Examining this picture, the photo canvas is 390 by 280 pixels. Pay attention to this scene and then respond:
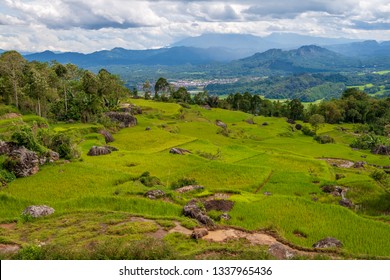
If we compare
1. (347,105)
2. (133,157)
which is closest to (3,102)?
(133,157)

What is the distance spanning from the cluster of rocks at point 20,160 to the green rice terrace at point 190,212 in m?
0.92

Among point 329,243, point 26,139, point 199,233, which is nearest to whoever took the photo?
point 199,233

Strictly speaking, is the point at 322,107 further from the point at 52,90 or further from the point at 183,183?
the point at 183,183

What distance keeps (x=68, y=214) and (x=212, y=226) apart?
1003cm

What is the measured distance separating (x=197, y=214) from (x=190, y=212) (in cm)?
64

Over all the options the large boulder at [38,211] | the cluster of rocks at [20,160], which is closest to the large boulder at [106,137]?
the cluster of rocks at [20,160]

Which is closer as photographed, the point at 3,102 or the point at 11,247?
the point at 11,247

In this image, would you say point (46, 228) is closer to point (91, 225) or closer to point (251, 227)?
point (91, 225)

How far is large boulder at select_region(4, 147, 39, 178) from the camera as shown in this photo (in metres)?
32.3

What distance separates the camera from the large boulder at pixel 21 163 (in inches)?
1272

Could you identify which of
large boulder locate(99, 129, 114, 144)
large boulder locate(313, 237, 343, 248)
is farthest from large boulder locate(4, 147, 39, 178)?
large boulder locate(313, 237, 343, 248)

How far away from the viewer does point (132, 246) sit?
47.6ft

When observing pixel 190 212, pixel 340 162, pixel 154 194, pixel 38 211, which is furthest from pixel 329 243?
pixel 340 162

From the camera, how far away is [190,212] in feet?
76.9
